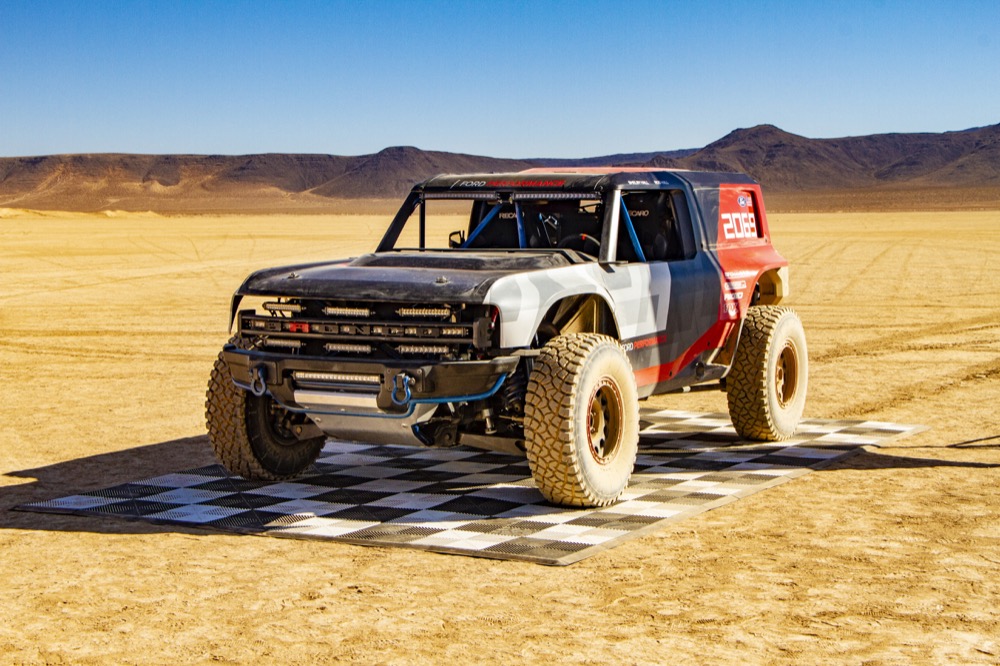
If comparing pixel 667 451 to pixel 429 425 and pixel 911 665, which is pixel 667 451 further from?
pixel 911 665

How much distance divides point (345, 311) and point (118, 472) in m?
2.75

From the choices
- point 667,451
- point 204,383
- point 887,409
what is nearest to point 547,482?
point 667,451

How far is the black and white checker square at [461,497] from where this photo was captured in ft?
26.2

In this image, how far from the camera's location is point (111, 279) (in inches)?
1245

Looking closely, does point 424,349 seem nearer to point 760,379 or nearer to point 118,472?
point 118,472

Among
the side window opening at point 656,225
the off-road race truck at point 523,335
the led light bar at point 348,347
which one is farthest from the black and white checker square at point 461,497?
the side window opening at point 656,225

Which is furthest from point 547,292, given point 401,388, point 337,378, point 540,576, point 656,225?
point 656,225

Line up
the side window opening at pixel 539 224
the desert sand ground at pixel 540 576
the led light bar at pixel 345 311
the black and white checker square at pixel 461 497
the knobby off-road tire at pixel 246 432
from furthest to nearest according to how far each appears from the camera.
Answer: the side window opening at pixel 539 224 < the knobby off-road tire at pixel 246 432 < the led light bar at pixel 345 311 < the black and white checker square at pixel 461 497 < the desert sand ground at pixel 540 576

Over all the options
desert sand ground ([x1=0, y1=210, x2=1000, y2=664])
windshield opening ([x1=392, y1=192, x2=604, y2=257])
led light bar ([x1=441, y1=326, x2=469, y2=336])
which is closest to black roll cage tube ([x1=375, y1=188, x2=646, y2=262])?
windshield opening ([x1=392, y1=192, x2=604, y2=257])

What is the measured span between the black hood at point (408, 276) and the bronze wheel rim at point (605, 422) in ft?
2.87

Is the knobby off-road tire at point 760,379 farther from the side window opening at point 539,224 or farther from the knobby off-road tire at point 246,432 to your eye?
the knobby off-road tire at point 246,432

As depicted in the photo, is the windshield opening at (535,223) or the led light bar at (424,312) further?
the windshield opening at (535,223)

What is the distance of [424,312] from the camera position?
827cm

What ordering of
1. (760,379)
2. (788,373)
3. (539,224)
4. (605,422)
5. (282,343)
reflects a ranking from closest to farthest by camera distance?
(282,343) → (605,422) → (539,224) → (760,379) → (788,373)
